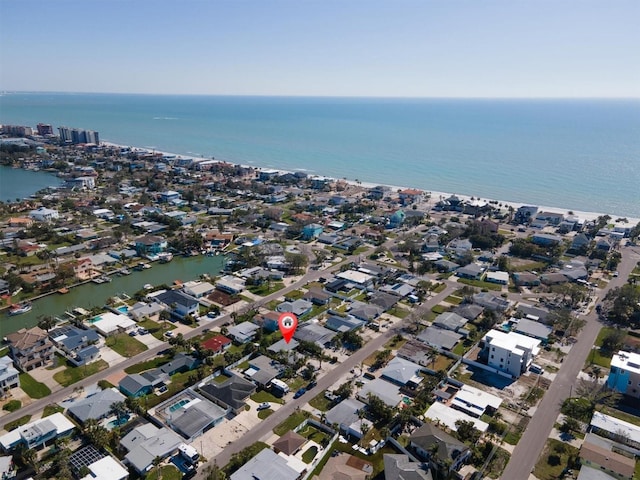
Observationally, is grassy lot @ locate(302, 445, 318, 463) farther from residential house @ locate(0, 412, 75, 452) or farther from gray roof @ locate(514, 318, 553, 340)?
gray roof @ locate(514, 318, 553, 340)

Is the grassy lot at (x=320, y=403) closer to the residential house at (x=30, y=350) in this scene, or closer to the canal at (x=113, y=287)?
the residential house at (x=30, y=350)

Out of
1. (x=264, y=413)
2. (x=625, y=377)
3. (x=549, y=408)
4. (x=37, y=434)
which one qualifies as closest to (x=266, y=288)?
(x=264, y=413)

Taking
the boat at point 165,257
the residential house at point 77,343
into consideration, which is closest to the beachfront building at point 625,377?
the residential house at point 77,343

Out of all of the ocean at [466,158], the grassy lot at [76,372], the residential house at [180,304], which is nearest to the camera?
Result: the grassy lot at [76,372]

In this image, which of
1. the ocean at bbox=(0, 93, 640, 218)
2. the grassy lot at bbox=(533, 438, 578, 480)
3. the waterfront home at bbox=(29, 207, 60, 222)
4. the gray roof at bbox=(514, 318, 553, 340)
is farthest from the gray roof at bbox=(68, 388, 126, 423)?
the ocean at bbox=(0, 93, 640, 218)

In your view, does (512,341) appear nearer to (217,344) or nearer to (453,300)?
(453,300)

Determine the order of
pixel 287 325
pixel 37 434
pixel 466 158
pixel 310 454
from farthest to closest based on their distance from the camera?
pixel 466 158
pixel 287 325
pixel 310 454
pixel 37 434
